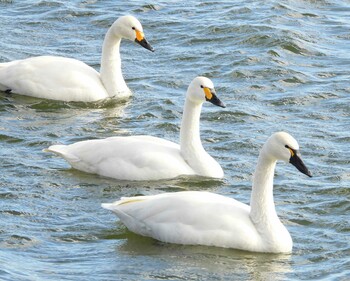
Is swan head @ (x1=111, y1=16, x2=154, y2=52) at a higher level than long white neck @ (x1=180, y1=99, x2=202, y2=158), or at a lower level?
higher

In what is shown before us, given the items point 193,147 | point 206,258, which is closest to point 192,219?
point 206,258

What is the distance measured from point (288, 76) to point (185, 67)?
63.3 inches

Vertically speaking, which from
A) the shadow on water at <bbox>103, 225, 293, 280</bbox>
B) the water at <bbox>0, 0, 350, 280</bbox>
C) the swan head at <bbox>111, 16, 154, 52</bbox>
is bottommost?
the shadow on water at <bbox>103, 225, 293, 280</bbox>

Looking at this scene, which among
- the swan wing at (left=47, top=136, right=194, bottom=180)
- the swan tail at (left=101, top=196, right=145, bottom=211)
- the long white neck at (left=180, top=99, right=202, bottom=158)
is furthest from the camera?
the long white neck at (left=180, top=99, right=202, bottom=158)

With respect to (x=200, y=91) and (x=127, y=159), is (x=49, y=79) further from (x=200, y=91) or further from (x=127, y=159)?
(x=200, y=91)

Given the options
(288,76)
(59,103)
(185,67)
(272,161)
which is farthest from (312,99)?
(272,161)

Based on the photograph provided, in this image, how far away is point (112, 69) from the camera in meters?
18.3

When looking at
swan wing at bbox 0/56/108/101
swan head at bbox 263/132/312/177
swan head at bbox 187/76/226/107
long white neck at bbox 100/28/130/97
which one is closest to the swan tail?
swan head at bbox 263/132/312/177

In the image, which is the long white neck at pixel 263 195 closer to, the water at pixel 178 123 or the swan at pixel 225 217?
the swan at pixel 225 217

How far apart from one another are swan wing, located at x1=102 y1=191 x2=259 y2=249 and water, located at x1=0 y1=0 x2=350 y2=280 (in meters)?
0.11

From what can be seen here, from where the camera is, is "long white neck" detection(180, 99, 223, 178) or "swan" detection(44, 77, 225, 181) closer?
"swan" detection(44, 77, 225, 181)

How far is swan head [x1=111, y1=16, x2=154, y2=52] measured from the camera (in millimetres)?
18188

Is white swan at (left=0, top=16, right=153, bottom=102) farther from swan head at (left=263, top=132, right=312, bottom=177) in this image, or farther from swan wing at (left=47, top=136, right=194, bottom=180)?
swan head at (left=263, top=132, right=312, bottom=177)

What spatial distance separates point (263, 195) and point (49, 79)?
6071 millimetres
